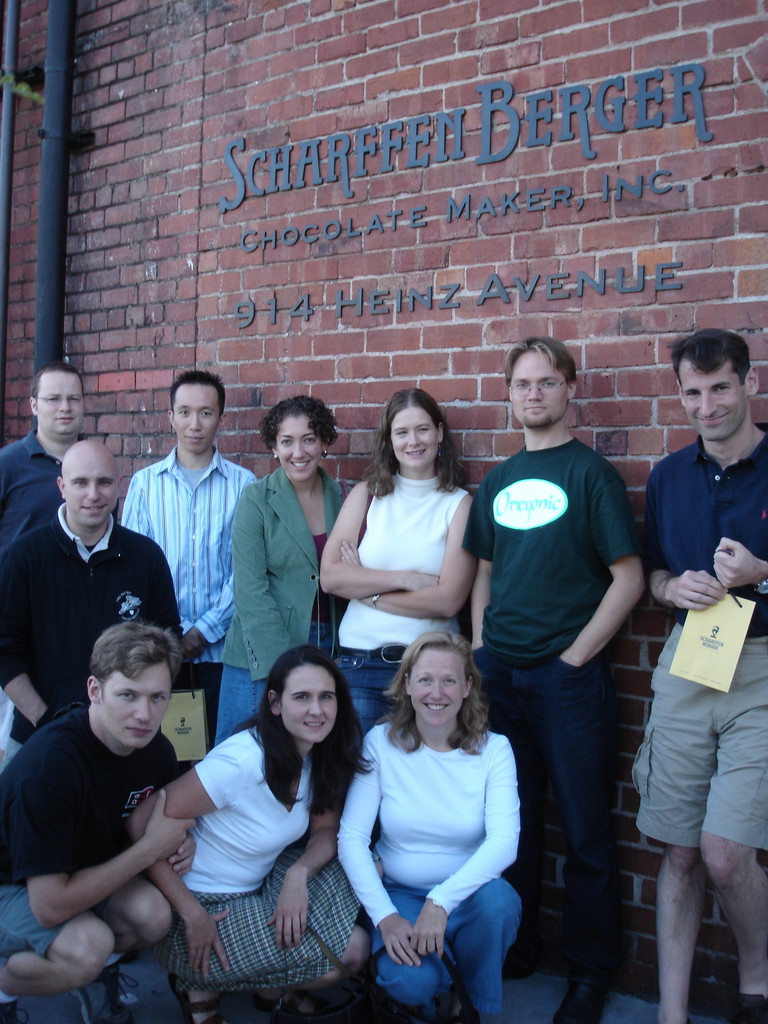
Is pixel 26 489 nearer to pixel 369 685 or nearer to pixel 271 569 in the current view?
pixel 271 569

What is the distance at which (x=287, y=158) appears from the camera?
13.7 feet

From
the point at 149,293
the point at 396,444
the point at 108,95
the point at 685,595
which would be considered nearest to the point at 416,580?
the point at 396,444

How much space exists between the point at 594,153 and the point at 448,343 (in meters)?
0.85

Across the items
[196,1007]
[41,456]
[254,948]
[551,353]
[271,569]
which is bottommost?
[196,1007]

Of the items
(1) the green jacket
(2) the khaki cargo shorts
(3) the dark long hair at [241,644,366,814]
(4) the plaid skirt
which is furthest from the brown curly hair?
(4) the plaid skirt

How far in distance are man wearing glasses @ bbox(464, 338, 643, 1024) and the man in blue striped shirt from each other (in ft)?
3.77

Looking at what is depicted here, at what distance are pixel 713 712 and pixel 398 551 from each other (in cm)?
117

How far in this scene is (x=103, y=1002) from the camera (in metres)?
2.95

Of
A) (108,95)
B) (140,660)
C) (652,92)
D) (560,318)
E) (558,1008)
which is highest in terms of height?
(108,95)

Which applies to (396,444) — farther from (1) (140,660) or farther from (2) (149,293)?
(2) (149,293)

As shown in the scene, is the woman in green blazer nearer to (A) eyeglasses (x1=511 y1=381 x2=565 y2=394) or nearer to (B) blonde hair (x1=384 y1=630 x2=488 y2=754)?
(B) blonde hair (x1=384 y1=630 x2=488 y2=754)

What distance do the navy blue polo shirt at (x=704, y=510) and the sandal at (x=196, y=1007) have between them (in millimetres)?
1853

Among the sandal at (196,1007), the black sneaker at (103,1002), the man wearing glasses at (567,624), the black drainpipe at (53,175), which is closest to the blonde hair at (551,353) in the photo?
the man wearing glasses at (567,624)

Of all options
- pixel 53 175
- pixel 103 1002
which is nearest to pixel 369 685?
pixel 103 1002
